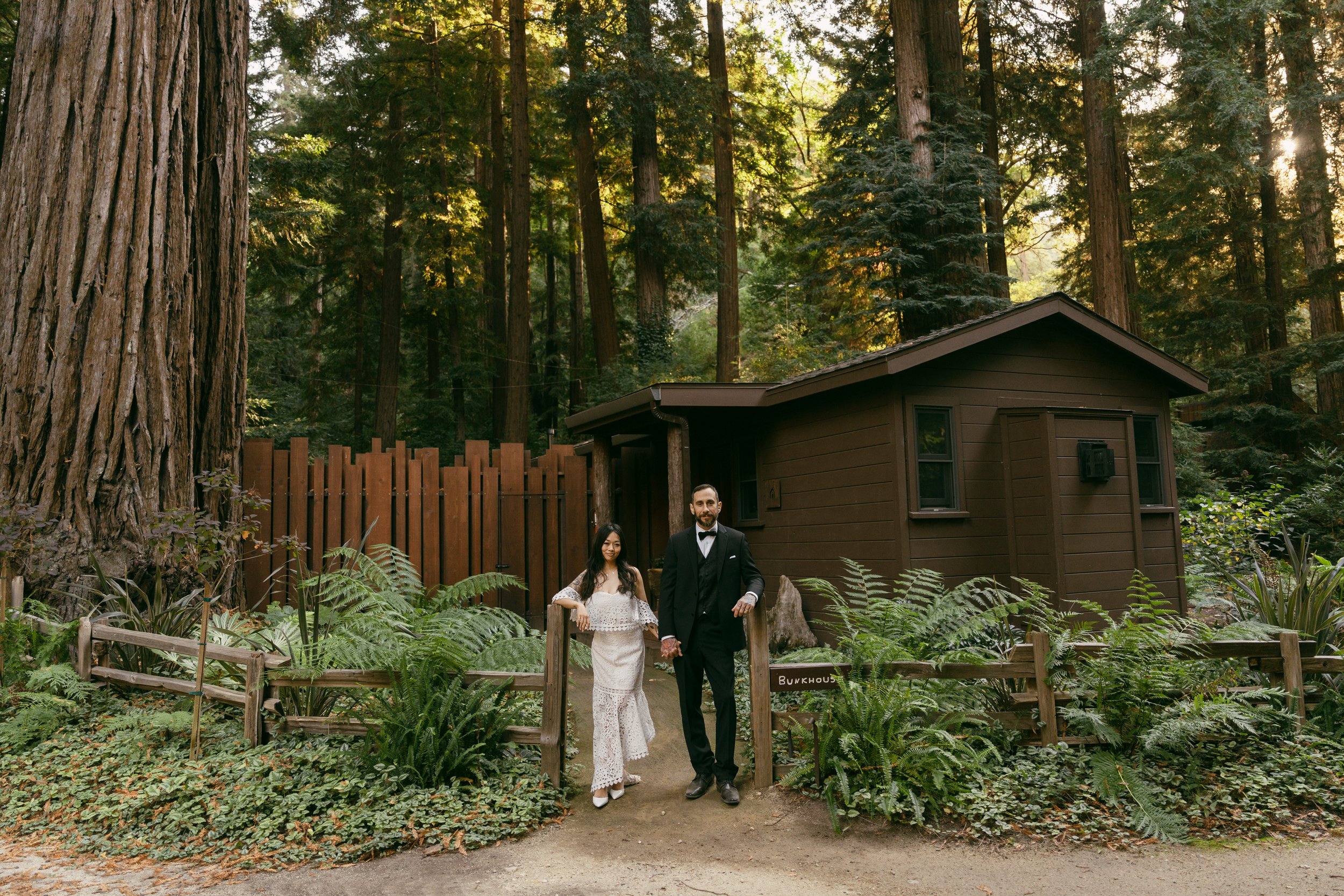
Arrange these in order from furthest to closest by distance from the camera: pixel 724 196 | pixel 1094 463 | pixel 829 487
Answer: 1. pixel 724 196
2. pixel 829 487
3. pixel 1094 463

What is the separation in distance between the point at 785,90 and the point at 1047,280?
1650cm

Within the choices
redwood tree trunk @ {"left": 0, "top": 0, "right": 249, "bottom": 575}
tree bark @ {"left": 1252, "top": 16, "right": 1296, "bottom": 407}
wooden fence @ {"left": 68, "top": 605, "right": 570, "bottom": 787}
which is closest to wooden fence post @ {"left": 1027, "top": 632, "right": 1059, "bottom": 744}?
wooden fence @ {"left": 68, "top": 605, "right": 570, "bottom": 787}

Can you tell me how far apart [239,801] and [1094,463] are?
27.1ft

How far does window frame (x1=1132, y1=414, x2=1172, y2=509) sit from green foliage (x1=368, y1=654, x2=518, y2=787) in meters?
8.04

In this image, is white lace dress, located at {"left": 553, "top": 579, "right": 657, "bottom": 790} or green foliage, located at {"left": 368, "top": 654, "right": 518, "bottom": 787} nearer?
green foliage, located at {"left": 368, "top": 654, "right": 518, "bottom": 787}

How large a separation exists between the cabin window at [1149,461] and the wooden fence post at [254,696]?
9262 mm

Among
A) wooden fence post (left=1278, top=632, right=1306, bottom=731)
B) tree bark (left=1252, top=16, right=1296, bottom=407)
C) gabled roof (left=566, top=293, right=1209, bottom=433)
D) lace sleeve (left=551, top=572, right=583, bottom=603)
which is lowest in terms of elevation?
wooden fence post (left=1278, top=632, right=1306, bottom=731)

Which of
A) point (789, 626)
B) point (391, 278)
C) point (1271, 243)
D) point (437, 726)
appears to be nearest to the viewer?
point (437, 726)

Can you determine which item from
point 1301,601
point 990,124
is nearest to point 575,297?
point 990,124

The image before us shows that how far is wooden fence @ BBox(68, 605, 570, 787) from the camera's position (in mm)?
5355

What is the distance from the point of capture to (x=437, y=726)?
5172mm

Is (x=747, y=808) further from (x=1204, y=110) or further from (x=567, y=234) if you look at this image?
(x=567, y=234)

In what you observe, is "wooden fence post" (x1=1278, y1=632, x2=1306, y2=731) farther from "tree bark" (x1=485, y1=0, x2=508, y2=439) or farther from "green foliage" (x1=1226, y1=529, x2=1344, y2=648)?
"tree bark" (x1=485, y1=0, x2=508, y2=439)

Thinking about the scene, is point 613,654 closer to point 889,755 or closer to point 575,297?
point 889,755
